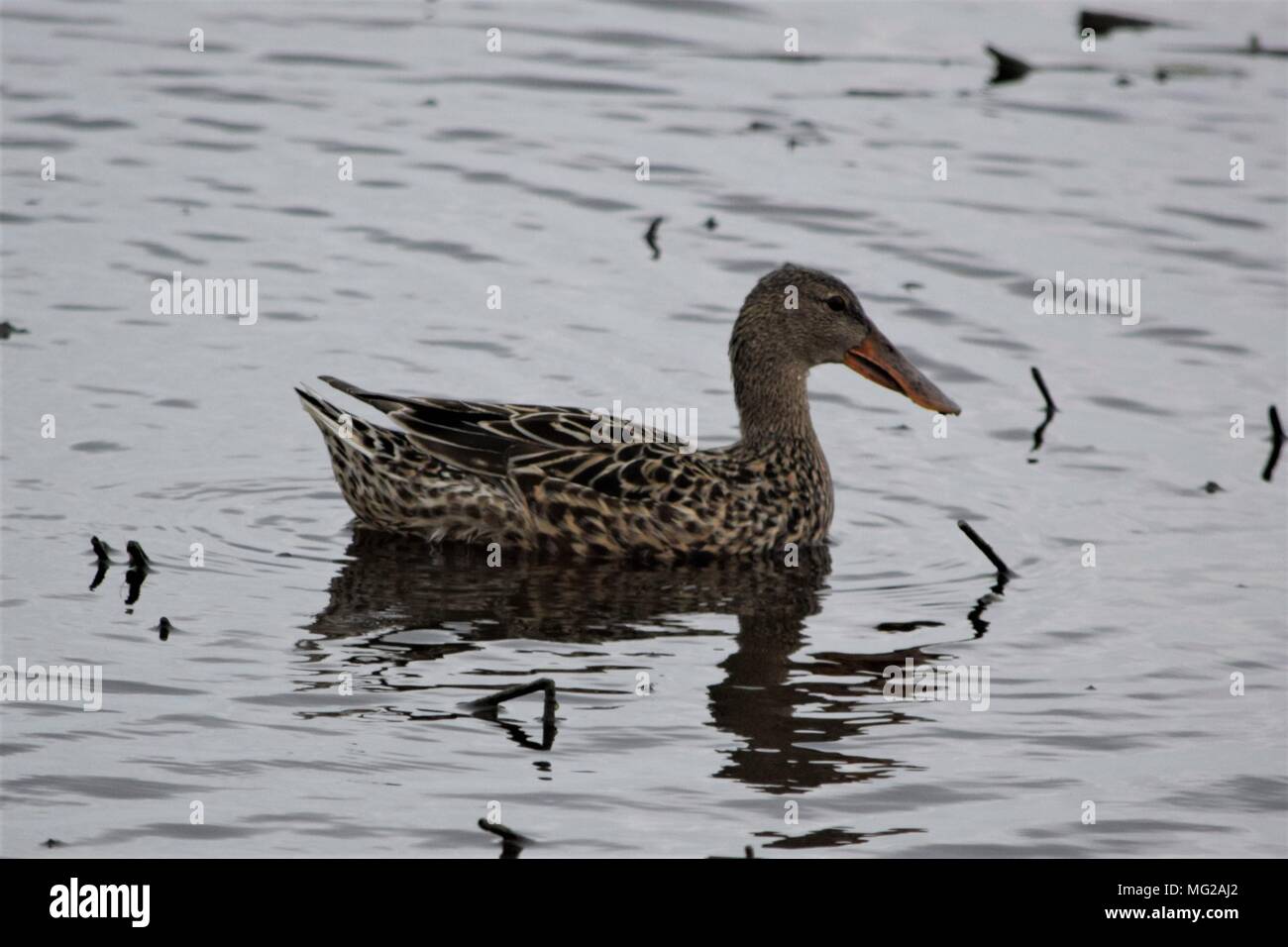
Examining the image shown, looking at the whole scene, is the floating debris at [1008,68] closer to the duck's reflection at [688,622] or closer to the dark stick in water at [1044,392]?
the dark stick in water at [1044,392]

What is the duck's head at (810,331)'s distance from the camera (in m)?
10.8

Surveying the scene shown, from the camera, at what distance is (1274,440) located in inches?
464

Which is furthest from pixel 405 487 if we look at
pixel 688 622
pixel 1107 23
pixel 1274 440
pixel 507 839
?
pixel 1107 23

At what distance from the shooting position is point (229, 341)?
12.6 m

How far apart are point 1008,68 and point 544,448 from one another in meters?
9.52

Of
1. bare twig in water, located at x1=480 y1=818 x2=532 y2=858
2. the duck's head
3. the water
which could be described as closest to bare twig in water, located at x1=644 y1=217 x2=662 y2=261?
the water

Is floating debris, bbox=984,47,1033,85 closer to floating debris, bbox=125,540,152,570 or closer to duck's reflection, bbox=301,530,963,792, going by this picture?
duck's reflection, bbox=301,530,963,792

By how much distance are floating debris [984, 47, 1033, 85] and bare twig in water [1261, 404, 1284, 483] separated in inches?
277

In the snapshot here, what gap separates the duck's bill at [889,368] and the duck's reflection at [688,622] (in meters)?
1.03

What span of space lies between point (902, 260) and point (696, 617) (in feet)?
18.8

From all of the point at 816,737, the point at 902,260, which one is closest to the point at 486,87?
the point at 902,260

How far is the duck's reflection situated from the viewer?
26.1ft

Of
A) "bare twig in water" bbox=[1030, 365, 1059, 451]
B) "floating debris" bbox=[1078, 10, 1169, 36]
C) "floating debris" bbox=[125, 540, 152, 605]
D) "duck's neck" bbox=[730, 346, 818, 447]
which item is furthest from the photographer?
"floating debris" bbox=[1078, 10, 1169, 36]

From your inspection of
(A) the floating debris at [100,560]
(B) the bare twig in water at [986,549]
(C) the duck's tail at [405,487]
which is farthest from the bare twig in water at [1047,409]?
(A) the floating debris at [100,560]
